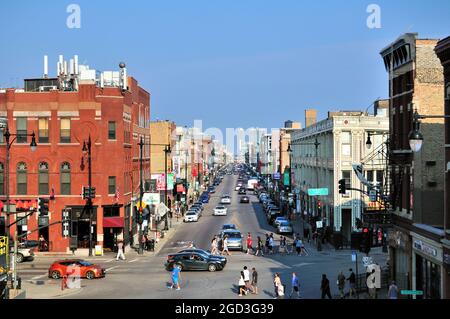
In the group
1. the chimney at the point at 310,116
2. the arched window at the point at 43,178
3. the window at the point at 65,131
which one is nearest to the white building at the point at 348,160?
the window at the point at 65,131

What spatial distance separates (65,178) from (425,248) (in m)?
34.8

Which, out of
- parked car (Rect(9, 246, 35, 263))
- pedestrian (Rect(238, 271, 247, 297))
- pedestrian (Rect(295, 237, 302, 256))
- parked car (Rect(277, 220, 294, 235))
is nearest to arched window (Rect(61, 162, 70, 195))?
parked car (Rect(9, 246, 35, 263))

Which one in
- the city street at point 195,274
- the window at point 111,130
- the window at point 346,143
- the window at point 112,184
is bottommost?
the city street at point 195,274

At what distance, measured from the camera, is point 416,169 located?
32.8 m

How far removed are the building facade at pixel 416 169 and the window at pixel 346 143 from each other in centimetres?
2614

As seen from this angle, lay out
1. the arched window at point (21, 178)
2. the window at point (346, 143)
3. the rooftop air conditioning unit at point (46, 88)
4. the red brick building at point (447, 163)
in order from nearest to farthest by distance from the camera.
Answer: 1. the red brick building at point (447, 163)
2. the arched window at point (21, 178)
3. the rooftop air conditioning unit at point (46, 88)
4. the window at point (346, 143)

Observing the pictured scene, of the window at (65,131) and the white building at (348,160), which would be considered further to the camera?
the white building at (348,160)

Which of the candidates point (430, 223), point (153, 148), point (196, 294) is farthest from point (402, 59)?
point (153, 148)

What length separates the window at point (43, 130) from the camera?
55.9 meters

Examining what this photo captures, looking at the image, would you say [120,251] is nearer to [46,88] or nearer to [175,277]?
[175,277]

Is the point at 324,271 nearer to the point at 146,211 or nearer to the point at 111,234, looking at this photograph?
the point at 111,234

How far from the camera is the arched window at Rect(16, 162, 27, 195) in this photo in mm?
55781

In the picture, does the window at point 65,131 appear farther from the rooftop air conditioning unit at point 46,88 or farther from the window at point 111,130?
the rooftop air conditioning unit at point 46,88

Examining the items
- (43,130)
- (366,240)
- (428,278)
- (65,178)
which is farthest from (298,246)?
(43,130)
